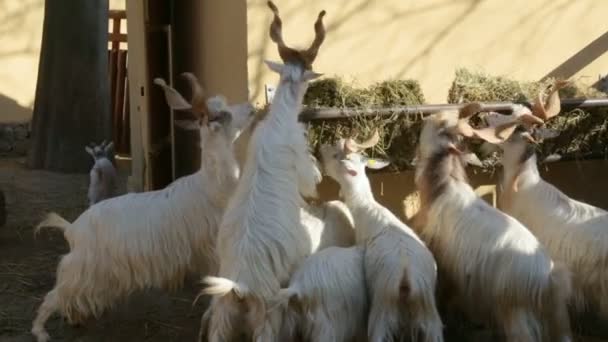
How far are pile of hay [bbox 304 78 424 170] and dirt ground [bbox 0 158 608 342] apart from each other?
1291 mm

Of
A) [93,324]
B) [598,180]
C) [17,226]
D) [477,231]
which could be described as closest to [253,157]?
[477,231]

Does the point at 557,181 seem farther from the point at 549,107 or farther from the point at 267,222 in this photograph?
the point at 267,222

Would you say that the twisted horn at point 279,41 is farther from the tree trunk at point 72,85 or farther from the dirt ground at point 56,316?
the tree trunk at point 72,85

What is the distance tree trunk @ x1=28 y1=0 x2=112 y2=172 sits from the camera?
34.4ft

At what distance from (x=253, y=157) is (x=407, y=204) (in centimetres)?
170

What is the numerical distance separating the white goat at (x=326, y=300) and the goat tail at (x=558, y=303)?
3.18ft

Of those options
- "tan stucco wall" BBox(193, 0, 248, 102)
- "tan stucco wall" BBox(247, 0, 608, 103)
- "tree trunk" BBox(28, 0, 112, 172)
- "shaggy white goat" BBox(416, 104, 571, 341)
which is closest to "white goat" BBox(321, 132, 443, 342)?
"shaggy white goat" BBox(416, 104, 571, 341)

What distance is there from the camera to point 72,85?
1062cm

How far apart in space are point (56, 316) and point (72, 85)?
5.58 meters

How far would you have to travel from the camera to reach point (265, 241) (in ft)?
14.6

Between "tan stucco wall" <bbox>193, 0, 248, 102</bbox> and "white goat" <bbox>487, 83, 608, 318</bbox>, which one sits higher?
"tan stucco wall" <bbox>193, 0, 248, 102</bbox>

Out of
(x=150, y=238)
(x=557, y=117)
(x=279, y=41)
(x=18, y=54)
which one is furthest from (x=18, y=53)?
(x=557, y=117)

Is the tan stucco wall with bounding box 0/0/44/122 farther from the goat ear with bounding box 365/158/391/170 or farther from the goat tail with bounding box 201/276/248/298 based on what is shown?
the goat tail with bounding box 201/276/248/298

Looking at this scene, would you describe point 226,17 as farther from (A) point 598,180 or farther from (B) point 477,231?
(A) point 598,180
